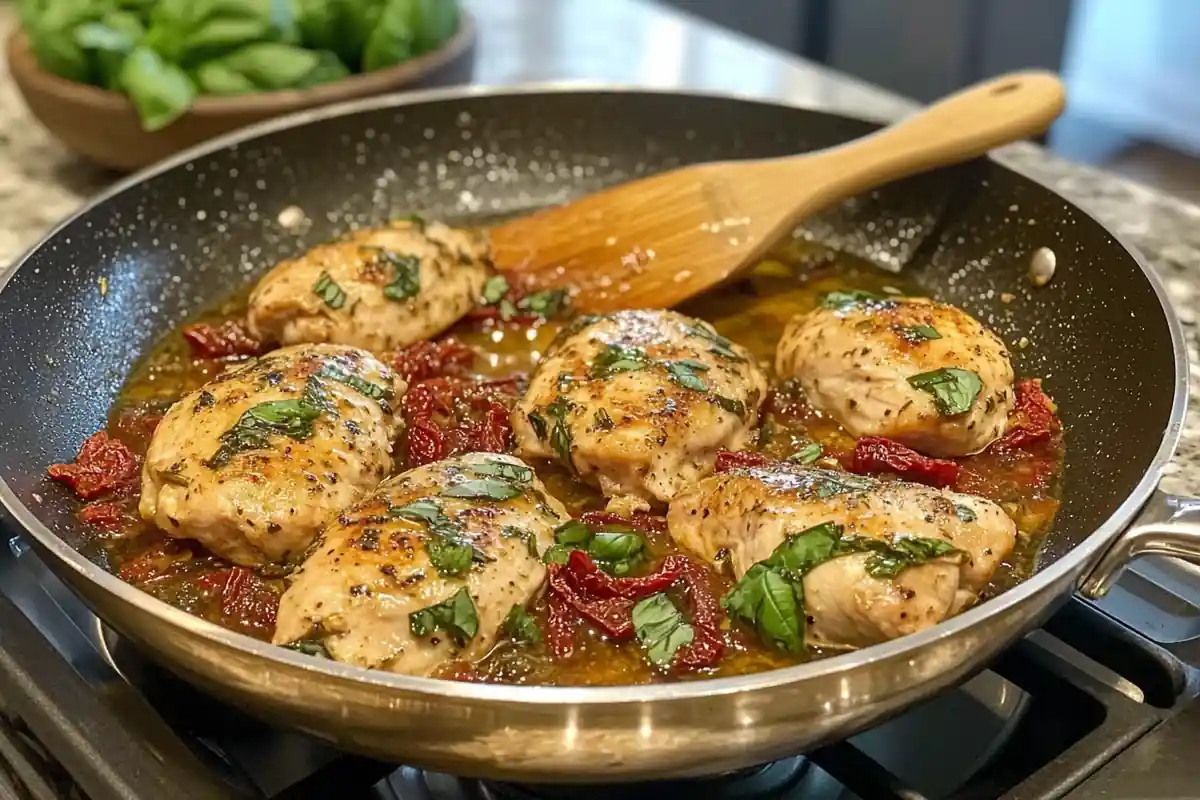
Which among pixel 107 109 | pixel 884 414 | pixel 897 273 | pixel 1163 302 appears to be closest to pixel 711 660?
pixel 884 414

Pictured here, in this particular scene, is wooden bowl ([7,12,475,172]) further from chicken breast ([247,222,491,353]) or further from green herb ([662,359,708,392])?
green herb ([662,359,708,392])

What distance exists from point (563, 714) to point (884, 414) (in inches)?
33.4

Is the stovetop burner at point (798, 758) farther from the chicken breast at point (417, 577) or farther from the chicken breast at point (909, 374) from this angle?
the chicken breast at point (909, 374)

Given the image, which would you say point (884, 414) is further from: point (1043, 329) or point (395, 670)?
point (395, 670)

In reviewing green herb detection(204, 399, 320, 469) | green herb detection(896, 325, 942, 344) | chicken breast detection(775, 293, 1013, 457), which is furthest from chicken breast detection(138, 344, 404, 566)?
green herb detection(896, 325, 942, 344)

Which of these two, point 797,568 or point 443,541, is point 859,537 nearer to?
point 797,568

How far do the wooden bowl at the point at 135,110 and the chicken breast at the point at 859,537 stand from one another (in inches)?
52.0

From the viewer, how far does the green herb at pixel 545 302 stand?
2139 millimetres

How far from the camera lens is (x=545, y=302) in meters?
2.14

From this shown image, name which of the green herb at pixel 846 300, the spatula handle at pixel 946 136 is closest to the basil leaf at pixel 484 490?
the green herb at pixel 846 300

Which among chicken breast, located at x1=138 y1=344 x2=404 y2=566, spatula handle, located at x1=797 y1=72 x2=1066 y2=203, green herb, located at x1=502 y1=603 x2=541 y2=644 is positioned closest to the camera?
green herb, located at x1=502 y1=603 x2=541 y2=644

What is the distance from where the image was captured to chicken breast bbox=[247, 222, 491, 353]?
1.99 meters

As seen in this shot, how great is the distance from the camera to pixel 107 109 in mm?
2365

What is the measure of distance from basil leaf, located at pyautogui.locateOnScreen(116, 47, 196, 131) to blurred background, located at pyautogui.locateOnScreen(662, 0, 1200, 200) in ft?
10.6
